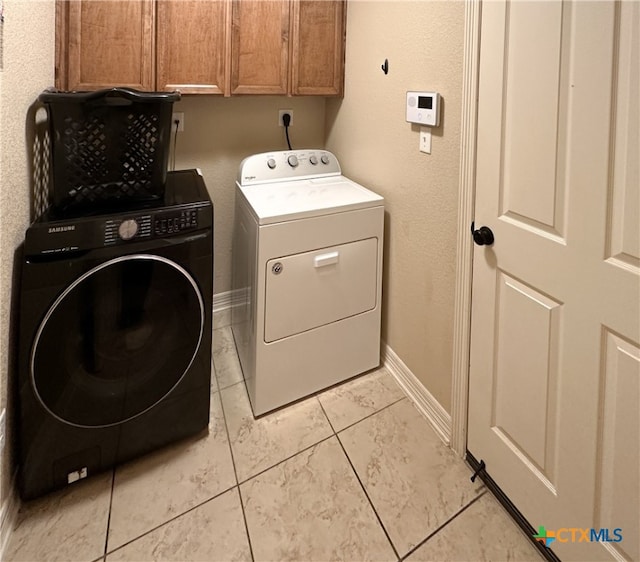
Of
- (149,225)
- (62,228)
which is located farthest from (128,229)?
(62,228)

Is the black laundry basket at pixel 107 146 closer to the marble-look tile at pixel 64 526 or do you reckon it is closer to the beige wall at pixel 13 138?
the beige wall at pixel 13 138

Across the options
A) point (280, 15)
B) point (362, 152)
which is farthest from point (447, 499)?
point (280, 15)

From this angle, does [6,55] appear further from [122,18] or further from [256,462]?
[256,462]

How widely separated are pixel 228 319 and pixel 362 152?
137 centimetres

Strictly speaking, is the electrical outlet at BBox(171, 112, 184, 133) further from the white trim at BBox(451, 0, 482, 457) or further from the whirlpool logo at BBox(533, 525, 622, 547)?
the whirlpool logo at BBox(533, 525, 622, 547)

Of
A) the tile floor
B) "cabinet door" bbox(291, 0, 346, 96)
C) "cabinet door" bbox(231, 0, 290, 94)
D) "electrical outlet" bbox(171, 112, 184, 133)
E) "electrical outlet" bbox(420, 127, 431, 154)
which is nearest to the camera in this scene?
the tile floor

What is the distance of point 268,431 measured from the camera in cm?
178

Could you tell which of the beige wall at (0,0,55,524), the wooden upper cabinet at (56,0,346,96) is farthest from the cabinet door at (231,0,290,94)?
the beige wall at (0,0,55,524)

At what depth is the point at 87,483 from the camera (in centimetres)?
150

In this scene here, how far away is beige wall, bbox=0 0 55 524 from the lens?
3.87ft

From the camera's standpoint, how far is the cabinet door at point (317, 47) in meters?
2.19

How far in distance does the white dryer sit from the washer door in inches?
13.0

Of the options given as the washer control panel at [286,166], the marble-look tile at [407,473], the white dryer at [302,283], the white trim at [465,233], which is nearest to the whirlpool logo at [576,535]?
the marble-look tile at [407,473]

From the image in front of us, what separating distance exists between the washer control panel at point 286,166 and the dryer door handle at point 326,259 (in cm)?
63
